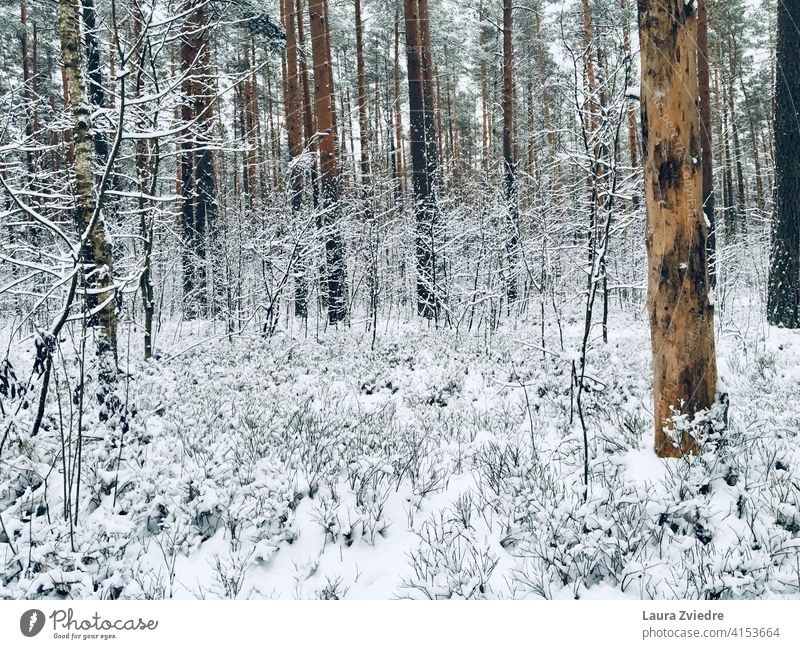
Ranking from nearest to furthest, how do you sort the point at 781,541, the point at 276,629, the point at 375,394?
the point at 276,629
the point at 781,541
the point at 375,394

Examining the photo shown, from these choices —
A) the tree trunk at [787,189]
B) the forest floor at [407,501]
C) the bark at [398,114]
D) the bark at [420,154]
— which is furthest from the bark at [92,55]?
the bark at [398,114]

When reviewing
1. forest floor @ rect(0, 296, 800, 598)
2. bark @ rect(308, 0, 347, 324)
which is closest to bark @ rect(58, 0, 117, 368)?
forest floor @ rect(0, 296, 800, 598)

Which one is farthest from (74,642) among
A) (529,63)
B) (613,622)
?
(529,63)

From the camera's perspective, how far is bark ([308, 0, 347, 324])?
10.9 meters

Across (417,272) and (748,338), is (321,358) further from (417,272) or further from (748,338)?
(748,338)

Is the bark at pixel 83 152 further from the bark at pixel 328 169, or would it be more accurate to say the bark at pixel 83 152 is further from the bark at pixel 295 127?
the bark at pixel 295 127

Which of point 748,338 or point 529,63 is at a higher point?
point 529,63

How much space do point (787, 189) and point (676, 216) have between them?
589cm

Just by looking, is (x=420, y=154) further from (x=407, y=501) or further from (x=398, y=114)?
(x=398, y=114)

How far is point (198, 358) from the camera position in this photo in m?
7.61

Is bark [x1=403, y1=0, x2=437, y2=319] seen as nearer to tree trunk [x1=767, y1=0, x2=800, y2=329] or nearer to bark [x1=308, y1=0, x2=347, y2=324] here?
bark [x1=308, y1=0, x2=347, y2=324]

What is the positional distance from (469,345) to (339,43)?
66.7 ft

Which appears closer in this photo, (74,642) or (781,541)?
(74,642)

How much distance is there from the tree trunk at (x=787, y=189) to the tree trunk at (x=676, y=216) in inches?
218
